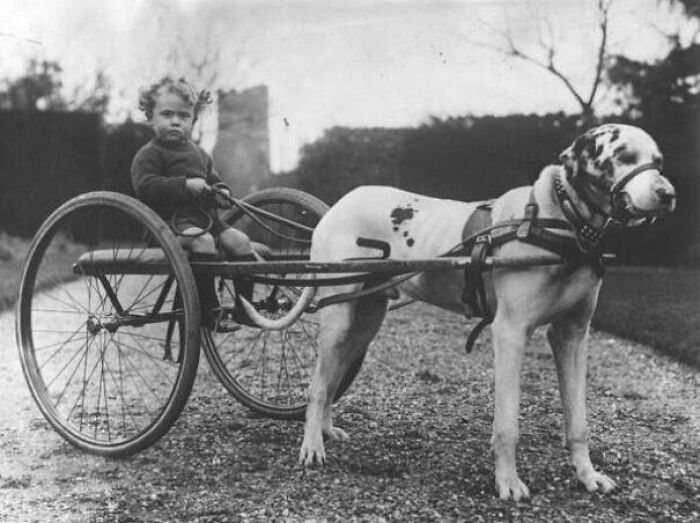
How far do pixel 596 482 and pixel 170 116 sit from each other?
3.27 metres

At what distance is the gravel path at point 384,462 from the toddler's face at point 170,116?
6.18 ft

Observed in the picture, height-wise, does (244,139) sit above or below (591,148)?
above

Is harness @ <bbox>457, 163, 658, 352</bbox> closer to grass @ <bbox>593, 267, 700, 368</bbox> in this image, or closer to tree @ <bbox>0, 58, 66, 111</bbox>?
grass @ <bbox>593, 267, 700, 368</bbox>

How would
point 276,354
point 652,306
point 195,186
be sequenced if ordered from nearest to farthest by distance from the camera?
point 195,186, point 276,354, point 652,306

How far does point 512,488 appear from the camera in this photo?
3.50 metres

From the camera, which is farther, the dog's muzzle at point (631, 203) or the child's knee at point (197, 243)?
the child's knee at point (197, 243)

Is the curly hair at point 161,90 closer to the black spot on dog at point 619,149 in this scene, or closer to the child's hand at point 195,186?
the child's hand at point 195,186

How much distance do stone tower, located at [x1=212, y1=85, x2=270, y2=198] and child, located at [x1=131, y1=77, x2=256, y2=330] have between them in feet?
26.9

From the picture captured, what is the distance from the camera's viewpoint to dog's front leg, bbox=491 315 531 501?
3.48m

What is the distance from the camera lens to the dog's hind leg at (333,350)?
13.5 ft

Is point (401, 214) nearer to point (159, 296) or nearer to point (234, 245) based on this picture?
point (234, 245)

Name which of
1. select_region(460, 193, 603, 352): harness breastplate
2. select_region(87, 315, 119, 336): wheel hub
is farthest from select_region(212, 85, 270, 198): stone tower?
select_region(460, 193, 603, 352): harness breastplate

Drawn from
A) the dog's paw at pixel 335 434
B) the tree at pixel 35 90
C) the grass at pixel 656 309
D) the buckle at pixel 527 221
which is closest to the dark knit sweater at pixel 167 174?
the dog's paw at pixel 335 434

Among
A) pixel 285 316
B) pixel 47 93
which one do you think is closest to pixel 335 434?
pixel 285 316
